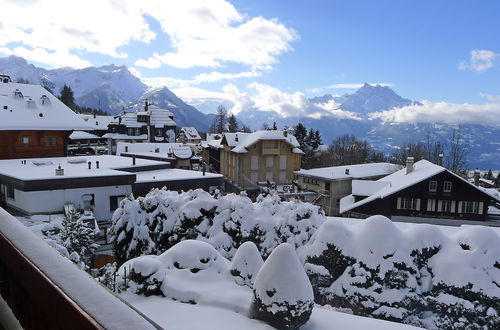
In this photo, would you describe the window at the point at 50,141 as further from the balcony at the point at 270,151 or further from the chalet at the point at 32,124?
the balcony at the point at 270,151

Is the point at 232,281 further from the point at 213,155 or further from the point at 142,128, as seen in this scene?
the point at 142,128

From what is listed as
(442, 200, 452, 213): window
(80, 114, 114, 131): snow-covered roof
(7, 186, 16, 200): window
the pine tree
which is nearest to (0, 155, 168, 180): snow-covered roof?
(7, 186, 16, 200): window

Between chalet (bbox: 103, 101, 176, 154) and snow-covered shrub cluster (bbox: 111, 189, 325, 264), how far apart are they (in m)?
49.1

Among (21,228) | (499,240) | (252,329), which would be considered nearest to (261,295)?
(252,329)

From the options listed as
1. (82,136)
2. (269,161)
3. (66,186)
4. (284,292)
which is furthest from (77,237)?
(82,136)

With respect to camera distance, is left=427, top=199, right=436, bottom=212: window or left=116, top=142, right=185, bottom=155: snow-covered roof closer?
left=427, top=199, right=436, bottom=212: window

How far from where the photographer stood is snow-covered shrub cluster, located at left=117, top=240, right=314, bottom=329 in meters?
6.73

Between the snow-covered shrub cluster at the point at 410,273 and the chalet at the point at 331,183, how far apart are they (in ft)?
86.9

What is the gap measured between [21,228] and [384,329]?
730 cm

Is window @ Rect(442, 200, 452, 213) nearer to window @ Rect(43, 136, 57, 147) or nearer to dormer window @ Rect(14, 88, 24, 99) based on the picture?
window @ Rect(43, 136, 57, 147)

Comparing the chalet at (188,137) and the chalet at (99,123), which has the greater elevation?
the chalet at (99,123)

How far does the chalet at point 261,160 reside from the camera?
42.8 meters

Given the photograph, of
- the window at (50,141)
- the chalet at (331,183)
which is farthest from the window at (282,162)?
the window at (50,141)

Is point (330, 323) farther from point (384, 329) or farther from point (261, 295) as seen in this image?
point (261, 295)
